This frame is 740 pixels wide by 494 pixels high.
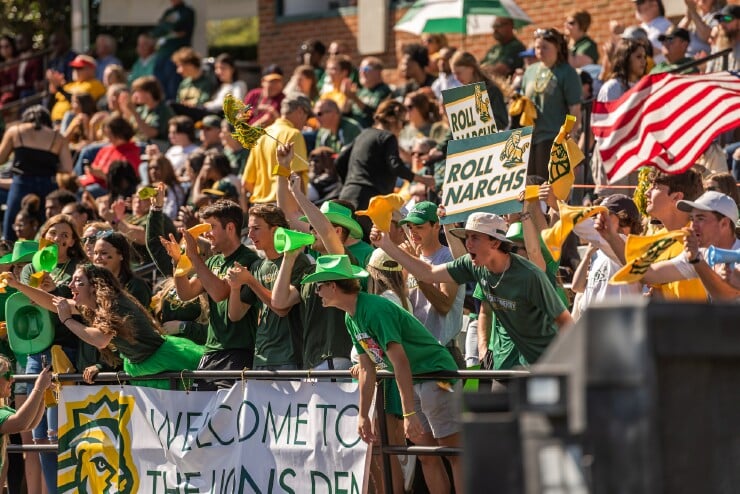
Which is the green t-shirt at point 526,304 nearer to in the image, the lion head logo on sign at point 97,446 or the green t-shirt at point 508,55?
the lion head logo on sign at point 97,446

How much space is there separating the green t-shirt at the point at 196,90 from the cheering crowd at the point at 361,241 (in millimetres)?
1433

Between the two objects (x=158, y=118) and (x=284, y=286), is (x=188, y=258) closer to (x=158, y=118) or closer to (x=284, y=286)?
(x=284, y=286)

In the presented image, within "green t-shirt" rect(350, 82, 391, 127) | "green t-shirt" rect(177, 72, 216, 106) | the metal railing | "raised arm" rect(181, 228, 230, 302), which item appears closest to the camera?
the metal railing

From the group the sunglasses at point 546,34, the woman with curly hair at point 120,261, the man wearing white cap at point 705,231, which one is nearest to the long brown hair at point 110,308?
the woman with curly hair at point 120,261

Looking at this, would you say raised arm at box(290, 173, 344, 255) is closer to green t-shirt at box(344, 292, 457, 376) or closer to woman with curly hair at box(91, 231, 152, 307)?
green t-shirt at box(344, 292, 457, 376)

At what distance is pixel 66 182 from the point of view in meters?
14.8

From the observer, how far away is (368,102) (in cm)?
1555

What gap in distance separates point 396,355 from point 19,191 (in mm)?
8448

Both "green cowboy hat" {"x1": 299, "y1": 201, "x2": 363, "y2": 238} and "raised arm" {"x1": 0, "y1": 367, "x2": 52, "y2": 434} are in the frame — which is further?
"green cowboy hat" {"x1": 299, "y1": 201, "x2": 363, "y2": 238}

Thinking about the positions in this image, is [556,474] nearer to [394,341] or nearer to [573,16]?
[394,341]

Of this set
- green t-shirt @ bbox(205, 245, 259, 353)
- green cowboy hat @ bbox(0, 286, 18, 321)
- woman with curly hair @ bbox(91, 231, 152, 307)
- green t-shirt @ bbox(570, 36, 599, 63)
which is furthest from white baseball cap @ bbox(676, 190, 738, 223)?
green t-shirt @ bbox(570, 36, 599, 63)

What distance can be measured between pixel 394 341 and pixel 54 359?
3331 mm

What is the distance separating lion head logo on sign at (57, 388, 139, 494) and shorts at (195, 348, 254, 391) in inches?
20.6

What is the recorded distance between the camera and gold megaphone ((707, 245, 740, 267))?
6527mm
